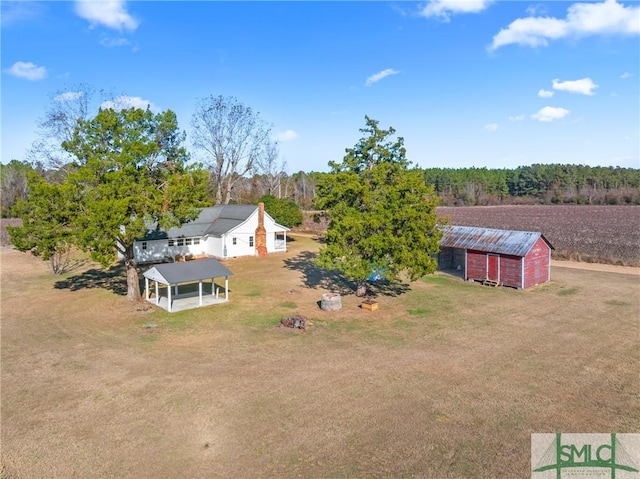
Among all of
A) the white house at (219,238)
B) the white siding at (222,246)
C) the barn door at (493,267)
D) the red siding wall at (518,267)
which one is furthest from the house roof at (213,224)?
the barn door at (493,267)

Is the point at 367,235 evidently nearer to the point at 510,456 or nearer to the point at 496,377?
the point at 496,377

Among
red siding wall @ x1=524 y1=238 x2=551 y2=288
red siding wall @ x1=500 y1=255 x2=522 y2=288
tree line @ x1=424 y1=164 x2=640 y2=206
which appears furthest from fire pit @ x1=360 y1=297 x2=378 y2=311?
tree line @ x1=424 y1=164 x2=640 y2=206

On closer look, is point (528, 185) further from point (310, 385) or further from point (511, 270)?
point (310, 385)

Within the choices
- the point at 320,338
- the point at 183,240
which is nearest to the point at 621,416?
the point at 320,338

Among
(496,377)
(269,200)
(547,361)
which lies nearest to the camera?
(496,377)

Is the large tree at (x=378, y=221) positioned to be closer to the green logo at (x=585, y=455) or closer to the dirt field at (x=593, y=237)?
the dirt field at (x=593, y=237)

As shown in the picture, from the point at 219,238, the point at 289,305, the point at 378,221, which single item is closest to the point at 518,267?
the point at 378,221
